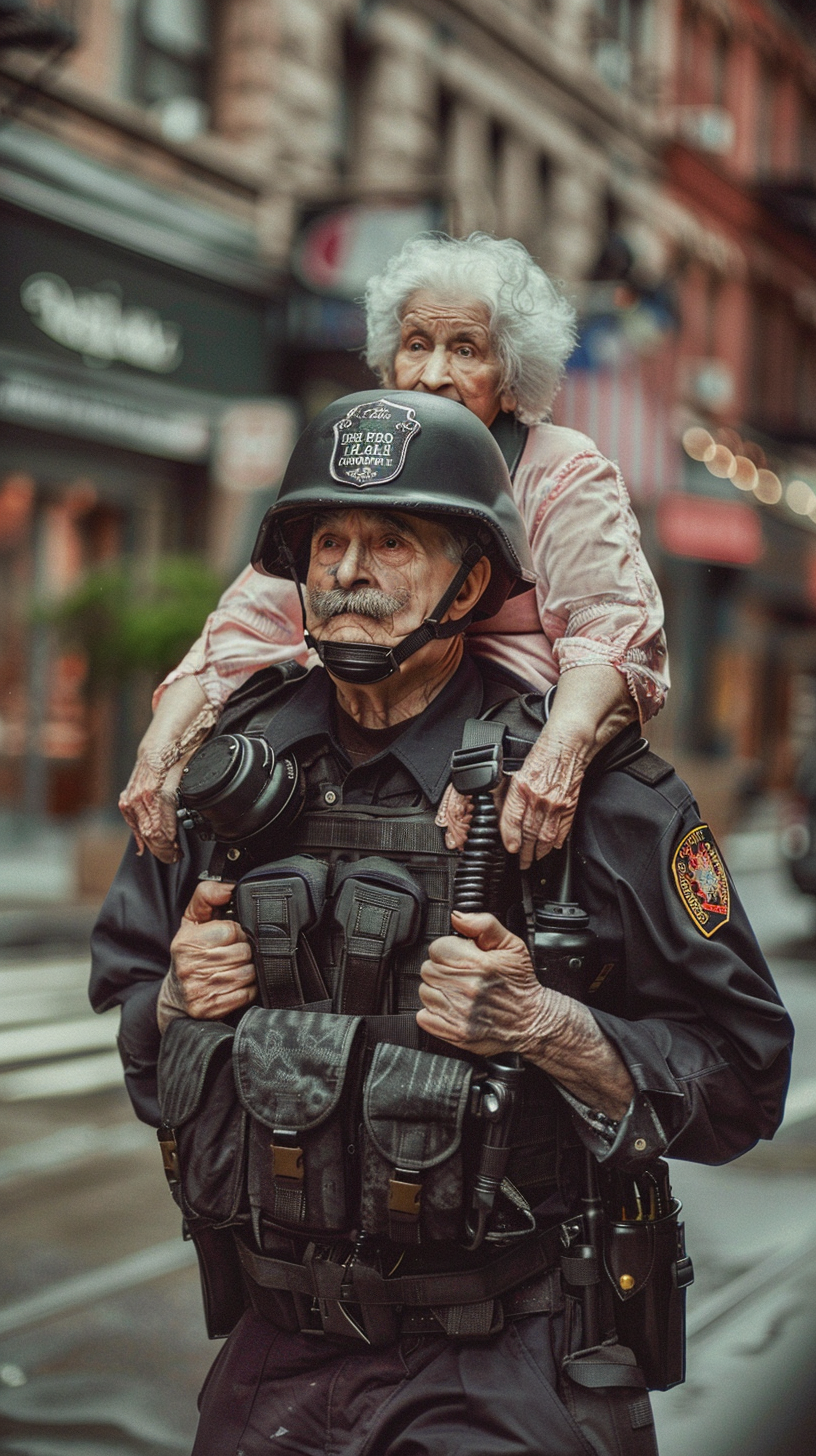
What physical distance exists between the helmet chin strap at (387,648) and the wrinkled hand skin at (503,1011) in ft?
1.16

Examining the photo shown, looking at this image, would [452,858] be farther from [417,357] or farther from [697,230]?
[697,230]

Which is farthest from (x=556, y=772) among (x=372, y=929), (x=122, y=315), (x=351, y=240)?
(x=351, y=240)

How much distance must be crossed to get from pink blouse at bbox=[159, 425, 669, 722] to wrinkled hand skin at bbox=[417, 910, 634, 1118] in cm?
44

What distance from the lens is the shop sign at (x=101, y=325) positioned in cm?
1485

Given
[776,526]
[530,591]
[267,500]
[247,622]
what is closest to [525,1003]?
[530,591]

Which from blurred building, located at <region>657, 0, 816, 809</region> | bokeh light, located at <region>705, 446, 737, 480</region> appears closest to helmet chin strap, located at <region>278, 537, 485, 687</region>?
blurred building, located at <region>657, 0, 816, 809</region>

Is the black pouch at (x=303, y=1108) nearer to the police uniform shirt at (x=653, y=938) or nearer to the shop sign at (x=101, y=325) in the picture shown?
the police uniform shirt at (x=653, y=938)

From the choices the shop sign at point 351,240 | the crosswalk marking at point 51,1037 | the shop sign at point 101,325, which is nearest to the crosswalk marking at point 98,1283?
the crosswalk marking at point 51,1037

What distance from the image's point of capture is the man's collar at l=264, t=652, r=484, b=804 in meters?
2.32

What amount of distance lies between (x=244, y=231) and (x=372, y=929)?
632 inches

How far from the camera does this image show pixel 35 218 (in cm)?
1469

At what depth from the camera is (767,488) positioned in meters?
31.4

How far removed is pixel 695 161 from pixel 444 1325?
28198mm

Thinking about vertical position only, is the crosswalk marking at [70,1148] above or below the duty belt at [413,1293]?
below
